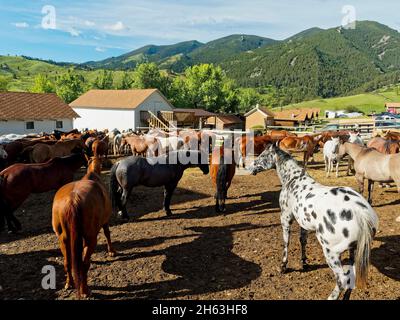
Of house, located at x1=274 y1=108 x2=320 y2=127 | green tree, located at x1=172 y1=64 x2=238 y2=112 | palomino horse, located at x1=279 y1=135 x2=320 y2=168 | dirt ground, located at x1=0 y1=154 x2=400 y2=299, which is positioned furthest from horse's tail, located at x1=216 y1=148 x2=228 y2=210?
house, located at x1=274 y1=108 x2=320 y2=127

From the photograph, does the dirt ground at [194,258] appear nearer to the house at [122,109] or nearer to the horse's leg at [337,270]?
the horse's leg at [337,270]

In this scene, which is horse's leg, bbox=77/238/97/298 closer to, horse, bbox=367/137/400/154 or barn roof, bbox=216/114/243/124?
horse, bbox=367/137/400/154

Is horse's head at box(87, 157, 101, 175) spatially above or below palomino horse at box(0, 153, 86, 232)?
above

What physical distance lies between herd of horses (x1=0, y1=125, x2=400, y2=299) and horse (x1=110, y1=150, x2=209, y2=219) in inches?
1.1

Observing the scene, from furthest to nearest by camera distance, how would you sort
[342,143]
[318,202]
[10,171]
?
1. [342,143]
2. [10,171]
3. [318,202]

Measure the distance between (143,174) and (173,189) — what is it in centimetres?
114

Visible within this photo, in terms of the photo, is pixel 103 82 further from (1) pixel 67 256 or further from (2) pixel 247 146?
(1) pixel 67 256

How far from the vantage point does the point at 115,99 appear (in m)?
44.8

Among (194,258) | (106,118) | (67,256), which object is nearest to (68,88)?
(106,118)

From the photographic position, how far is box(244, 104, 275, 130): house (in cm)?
6875

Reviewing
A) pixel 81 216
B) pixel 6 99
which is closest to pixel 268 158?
pixel 81 216
